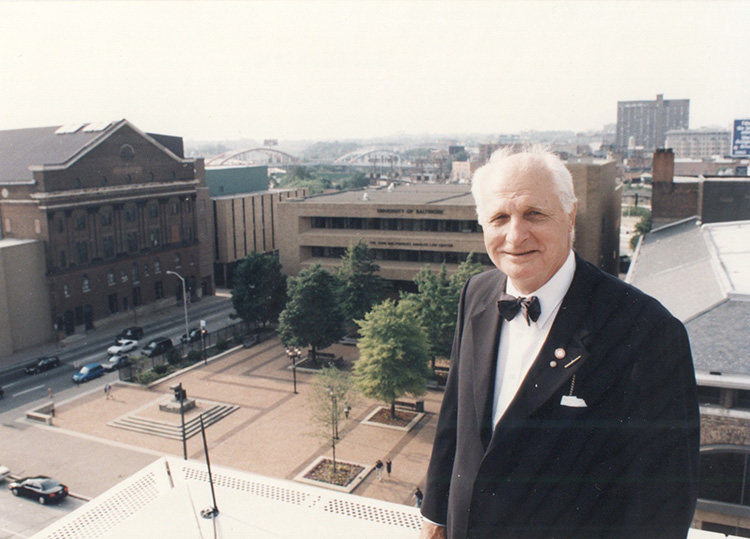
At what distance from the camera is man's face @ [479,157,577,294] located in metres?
3.46

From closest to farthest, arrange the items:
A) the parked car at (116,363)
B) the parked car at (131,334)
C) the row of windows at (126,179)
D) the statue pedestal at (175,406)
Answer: the statue pedestal at (175,406), the parked car at (116,363), the parked car at (131,334), the row of windows at (126,179)

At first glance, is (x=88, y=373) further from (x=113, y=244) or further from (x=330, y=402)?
(x=330, y=402)

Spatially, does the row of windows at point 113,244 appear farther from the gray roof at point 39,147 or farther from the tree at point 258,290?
the tree at point 258,290

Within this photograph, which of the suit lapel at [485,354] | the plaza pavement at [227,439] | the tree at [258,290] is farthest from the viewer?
the tree at [258,290]

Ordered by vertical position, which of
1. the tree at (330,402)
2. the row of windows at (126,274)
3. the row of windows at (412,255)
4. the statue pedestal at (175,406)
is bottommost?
the statue pedestal at (175,406)

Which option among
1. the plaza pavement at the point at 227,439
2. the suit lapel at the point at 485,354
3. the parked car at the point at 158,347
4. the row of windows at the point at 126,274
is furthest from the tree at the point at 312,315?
the suit lapel at the point at 485,354

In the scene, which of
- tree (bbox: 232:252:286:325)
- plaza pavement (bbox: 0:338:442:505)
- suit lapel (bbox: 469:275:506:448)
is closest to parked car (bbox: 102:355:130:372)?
plaza pavement (bbox: 0:338:442:505)

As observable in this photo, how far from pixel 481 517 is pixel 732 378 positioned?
14.5 meters

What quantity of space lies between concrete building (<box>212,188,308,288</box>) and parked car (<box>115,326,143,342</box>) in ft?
58.2

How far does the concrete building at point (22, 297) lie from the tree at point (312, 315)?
1834 centimetres

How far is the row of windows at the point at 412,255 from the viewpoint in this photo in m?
44.4

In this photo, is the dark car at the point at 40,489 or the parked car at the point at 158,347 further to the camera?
the parked car at the point at 158,347

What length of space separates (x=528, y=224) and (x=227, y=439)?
85.3 feet

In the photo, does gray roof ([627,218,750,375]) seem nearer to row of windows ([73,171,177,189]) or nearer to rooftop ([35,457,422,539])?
rooftop ([35,457,422,539])
